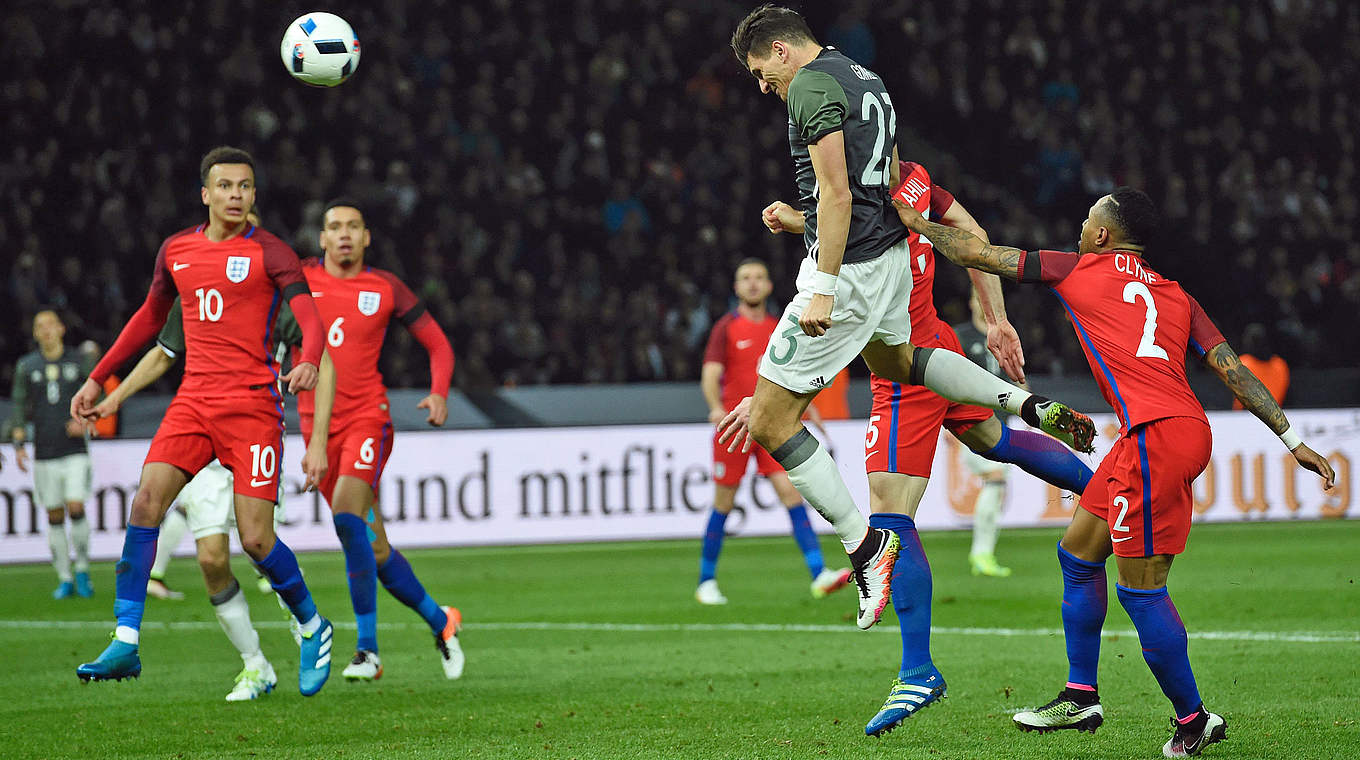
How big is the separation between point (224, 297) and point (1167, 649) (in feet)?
13.6

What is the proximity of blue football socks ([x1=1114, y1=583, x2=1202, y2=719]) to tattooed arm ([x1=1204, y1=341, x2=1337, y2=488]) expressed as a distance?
0.67m

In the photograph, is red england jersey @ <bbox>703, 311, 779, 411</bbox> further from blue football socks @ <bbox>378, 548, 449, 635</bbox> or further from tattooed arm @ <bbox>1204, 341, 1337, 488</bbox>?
tattooed arm @ <bbox>1204, 341, 1337, 488</bbox>

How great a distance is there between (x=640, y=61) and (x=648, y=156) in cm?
165

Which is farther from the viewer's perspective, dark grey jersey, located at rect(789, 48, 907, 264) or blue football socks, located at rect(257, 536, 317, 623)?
blue football socks, located at rect(257, 536, 317, 623)

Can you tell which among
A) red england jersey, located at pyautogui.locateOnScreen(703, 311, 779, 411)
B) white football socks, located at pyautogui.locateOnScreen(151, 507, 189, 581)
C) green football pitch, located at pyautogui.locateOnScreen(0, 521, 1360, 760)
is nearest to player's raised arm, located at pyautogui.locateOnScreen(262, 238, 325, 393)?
green football pitch, located at pyautogui.locateOnScreen(0, 521, 1360, 760)

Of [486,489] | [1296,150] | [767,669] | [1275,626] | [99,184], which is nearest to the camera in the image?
[767,669]

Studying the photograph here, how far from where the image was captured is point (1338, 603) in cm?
913

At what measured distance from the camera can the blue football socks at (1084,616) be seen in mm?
5152

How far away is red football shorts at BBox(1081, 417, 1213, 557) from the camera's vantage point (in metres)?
4.78

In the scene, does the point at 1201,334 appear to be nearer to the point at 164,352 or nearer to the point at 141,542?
the point at 141,542

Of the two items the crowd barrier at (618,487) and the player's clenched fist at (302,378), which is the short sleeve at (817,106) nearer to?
the player's clenched fist at (302,378)

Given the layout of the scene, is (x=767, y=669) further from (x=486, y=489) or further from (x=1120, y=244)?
(x=486, y=489)

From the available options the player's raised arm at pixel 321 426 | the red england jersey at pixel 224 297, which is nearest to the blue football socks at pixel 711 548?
A: the player's raised arm at pixel 321 426

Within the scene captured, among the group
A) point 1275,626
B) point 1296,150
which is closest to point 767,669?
point 1275,626
